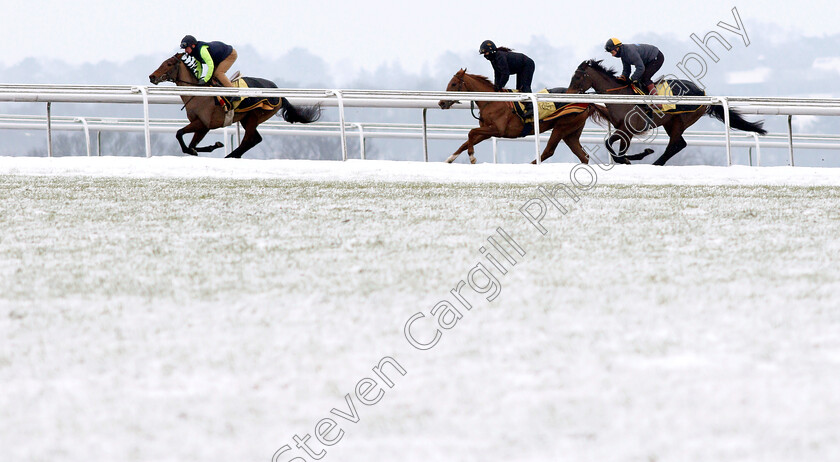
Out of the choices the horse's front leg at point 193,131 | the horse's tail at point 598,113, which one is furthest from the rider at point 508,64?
the horse's front leg at point 193,131

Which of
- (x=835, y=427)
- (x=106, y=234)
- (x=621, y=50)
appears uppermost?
(x=621, y=50)

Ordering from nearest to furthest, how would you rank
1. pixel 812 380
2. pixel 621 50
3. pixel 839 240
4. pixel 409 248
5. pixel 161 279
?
pixel 812 380
pixel 161 279
pixel 409 248
pixel 839 240
pixel 621 50

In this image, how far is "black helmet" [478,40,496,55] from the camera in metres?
14.8

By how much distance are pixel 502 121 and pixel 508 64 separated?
31.1 inches

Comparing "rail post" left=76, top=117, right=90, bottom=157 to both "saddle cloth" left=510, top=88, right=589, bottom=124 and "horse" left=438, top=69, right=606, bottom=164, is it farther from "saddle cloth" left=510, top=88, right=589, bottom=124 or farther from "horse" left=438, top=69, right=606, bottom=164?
"saddle cloth" left=510, top=88, right=589, bottom=124

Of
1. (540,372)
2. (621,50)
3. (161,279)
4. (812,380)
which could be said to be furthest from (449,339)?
(621,50)

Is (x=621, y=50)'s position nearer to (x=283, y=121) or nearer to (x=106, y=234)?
(x=283, y=121)

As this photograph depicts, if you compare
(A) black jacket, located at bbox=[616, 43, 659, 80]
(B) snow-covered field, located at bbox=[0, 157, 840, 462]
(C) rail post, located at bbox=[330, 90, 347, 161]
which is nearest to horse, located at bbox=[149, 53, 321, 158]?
(C) rail post, located at bbox=[330, 90, 347, 161]

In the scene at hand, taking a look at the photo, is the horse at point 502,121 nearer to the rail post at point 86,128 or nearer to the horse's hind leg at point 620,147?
the horse's hind leg at point 620,147

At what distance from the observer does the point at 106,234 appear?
6391mm

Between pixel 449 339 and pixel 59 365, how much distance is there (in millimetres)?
1338

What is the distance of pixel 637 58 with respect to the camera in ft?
47.7

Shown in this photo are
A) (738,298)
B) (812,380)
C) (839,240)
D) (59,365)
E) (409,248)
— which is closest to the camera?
(812,380)

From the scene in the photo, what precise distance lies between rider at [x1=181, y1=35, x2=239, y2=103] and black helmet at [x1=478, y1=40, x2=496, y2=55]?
11.1 feet
